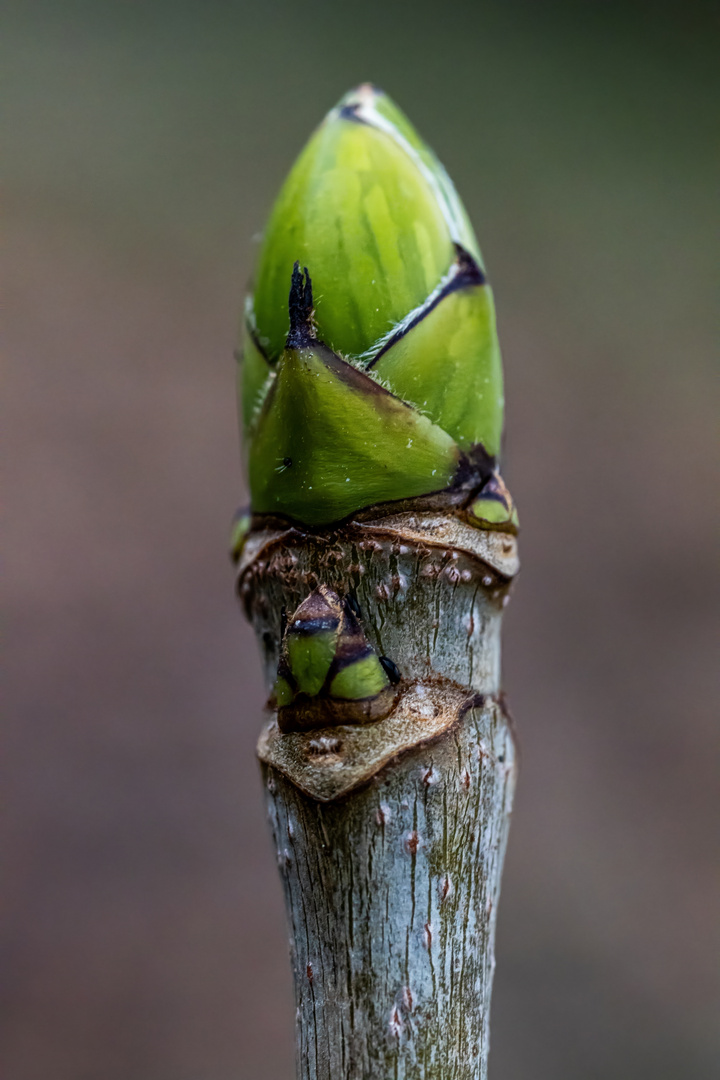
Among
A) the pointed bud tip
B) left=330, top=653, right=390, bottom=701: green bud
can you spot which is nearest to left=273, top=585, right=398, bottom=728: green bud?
left=330, top=653, right=390, bottom=701: green bud

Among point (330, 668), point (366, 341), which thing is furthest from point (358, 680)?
point (366, 341)

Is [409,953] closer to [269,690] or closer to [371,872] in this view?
[371,872]

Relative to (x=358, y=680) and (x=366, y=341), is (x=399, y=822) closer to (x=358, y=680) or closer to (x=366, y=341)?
(x=358, y=680)

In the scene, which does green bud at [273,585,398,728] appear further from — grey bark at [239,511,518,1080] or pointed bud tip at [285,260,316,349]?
pointed bud tip at [285,260,316,349]

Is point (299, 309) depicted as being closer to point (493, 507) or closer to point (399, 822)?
A: point (493, 507)

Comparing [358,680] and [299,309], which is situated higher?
[299,309]

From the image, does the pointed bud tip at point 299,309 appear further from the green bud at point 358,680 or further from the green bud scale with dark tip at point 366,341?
the green bud at point 358,680

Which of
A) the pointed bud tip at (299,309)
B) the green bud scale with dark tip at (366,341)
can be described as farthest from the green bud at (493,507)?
the pointed bud tip at (299,309)
